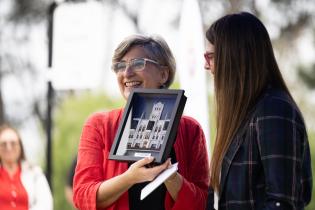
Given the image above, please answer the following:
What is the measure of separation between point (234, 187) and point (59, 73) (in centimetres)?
525

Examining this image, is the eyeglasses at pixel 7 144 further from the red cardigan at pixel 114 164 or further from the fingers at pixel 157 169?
the fingers at pixel 157 169

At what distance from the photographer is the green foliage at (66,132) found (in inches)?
731

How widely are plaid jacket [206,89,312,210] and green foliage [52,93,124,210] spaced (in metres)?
15.7

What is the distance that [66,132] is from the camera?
1900 cm

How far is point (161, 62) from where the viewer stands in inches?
124

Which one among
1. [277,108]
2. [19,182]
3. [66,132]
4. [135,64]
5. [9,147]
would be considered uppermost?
[135,64]

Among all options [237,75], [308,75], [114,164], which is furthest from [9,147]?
[308,75]

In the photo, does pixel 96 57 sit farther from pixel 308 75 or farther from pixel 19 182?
pixel 19 182

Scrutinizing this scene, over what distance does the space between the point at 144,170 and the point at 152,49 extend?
2.10ft

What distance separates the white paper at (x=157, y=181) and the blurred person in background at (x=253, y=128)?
147 millimetres

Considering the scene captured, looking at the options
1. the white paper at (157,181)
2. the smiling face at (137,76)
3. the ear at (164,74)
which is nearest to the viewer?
the white paper at (157,181)

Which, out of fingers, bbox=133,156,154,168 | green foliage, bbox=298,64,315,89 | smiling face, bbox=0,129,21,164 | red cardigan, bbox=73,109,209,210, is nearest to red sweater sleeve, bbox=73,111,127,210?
red cardigan, bbox=73,109,209,210

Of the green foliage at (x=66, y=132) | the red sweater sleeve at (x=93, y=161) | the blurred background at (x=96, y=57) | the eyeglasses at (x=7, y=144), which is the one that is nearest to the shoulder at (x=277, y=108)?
the red sweater sleeve at (x=93, y=161)

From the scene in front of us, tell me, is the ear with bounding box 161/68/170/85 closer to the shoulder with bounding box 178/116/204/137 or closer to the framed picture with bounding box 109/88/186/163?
the shoulder with bounding box 178/116/204/137
